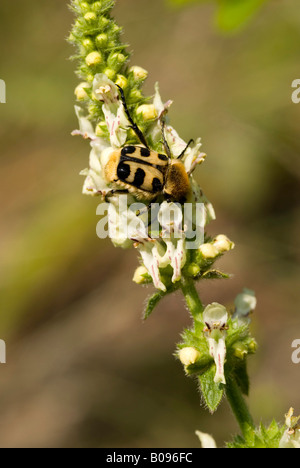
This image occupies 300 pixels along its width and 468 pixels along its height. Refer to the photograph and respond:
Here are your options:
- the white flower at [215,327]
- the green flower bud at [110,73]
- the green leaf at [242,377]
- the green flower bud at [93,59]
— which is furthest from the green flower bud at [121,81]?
the green leaf at [242,377]

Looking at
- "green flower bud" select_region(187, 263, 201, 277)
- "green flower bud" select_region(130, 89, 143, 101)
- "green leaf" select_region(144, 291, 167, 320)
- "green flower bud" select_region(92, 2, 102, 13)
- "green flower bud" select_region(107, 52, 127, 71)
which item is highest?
"green flower bud" select_region(92, 2, 102, 13)

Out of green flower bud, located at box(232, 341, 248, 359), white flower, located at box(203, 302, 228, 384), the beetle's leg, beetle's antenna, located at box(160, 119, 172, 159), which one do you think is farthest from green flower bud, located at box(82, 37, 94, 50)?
green flower bud, located at box(232, 341, 248, 359)

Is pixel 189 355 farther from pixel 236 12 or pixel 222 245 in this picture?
pixel 236 12

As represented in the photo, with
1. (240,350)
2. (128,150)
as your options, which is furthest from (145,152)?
(240,350)

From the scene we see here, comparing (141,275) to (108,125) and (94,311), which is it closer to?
(108,125)

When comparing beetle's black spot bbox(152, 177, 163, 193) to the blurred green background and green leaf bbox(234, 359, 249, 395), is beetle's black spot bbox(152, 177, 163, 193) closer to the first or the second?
green leaf bbox(234, 359, 249, 395)

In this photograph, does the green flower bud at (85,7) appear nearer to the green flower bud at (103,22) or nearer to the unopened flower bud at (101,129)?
the green flower bud at (103,22)
